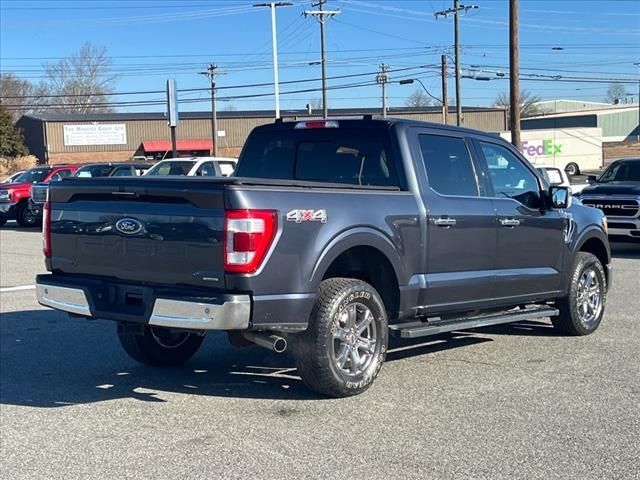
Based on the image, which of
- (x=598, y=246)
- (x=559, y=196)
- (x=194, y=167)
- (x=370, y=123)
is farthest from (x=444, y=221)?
(x=194, y=167)

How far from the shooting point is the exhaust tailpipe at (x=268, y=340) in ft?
18.5

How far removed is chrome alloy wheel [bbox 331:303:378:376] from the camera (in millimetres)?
5988

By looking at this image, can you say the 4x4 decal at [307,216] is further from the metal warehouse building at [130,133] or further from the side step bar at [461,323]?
the metal warehouse building at [130,133]

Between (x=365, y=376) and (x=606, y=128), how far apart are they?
12519 cm

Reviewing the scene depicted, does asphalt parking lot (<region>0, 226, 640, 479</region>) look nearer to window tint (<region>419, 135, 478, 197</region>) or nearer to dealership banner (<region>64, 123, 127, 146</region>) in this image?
window tint (<region>419, 135, 478, 197</region>)

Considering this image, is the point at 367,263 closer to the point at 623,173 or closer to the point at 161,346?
the point at 161,346

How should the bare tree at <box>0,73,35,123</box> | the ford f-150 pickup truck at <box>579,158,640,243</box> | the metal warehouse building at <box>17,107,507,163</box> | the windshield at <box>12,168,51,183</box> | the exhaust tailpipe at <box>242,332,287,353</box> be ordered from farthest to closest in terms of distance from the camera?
the bare tree at <box>0,73,35,123</box> → the metal warehouse building at <box>17,107,507,163</box> → the windshield at <box>12,168,51,183</box> → the ford f-150 pickup truck at <box>579,158,640,243</box> → the exhaust tailpipe at <box>242,332,287,353</box>

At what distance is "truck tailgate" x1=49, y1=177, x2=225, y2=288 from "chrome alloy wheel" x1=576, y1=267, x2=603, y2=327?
14.9ft

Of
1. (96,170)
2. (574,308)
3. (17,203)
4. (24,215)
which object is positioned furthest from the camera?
(24,215)

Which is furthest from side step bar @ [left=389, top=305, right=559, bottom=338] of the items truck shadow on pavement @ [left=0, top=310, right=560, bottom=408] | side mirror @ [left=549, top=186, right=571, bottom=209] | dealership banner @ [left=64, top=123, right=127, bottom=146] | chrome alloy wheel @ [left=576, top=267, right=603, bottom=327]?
dealership banner @ [left=64, top=123, right=127, bottom=146]

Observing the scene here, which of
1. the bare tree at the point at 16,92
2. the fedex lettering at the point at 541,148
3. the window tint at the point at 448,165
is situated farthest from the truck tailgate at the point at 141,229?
the bare tree at the point at 16,92

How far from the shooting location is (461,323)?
6.92 metres

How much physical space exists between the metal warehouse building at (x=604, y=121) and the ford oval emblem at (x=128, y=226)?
362 ft

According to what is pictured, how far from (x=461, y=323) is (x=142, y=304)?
2716mm
